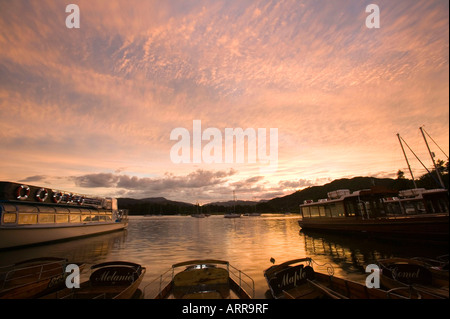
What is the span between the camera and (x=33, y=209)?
98.0ft

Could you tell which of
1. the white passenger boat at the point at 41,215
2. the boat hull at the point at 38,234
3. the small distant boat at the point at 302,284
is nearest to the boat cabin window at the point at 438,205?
the small distant boat at the point at 302,284

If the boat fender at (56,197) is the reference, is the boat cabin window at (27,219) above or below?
below

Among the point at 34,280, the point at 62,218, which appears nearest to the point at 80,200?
the point at 62,218

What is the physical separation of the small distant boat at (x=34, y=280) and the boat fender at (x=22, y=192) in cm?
2026

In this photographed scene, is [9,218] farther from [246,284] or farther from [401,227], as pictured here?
[401,227]

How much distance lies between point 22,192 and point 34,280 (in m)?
24.1

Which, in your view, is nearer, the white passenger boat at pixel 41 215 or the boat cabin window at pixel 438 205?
the white passenger boat at pixel 41 215

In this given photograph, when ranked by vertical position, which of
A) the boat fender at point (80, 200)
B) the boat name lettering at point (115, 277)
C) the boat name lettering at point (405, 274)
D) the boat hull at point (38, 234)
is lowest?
the boat hull at point (38, 234)

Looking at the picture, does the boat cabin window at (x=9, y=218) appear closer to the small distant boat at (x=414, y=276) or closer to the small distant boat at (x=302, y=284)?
the small distant boat at (x=302, y=284)

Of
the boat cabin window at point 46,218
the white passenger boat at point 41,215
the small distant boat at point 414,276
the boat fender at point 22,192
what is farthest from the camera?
the boat cabin window at point 46,218

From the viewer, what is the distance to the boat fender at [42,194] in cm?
3052
